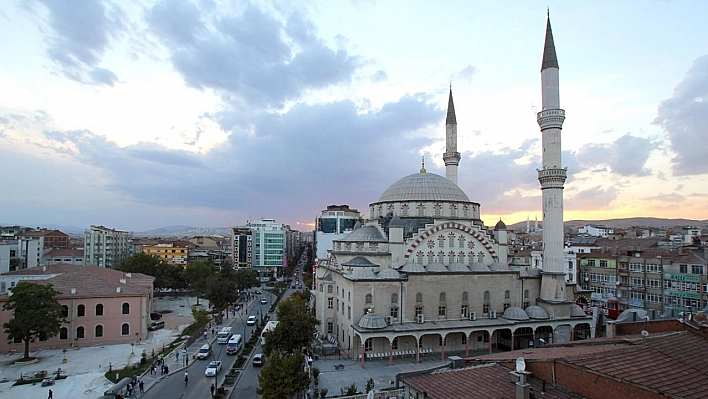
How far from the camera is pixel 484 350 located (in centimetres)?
3222

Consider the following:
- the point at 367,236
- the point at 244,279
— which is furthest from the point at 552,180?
the point at 244,279

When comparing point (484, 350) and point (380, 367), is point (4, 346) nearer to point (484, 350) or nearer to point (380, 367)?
point (380, 367)

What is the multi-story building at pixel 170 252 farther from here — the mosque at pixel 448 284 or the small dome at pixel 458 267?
the small dome at pixel 458 267

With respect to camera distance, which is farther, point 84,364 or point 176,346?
point 176,346

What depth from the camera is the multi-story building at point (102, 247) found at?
66625 millimetres

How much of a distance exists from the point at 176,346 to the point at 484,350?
21942 mm

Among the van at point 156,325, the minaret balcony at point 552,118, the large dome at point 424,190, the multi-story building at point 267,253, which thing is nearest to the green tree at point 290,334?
the large dome at point 424,190

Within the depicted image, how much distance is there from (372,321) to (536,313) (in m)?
12.7

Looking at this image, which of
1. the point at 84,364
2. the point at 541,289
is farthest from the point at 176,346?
the point at 541,289

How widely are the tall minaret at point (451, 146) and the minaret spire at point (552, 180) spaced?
1049 centimetres

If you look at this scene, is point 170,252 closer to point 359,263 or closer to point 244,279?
point 244,279

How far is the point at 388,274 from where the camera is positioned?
30562 mm

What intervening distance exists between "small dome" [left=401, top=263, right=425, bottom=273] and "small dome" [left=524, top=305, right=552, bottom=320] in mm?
8411

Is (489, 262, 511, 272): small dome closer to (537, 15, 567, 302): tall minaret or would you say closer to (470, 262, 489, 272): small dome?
(470, 262, 489, 272): small dome
